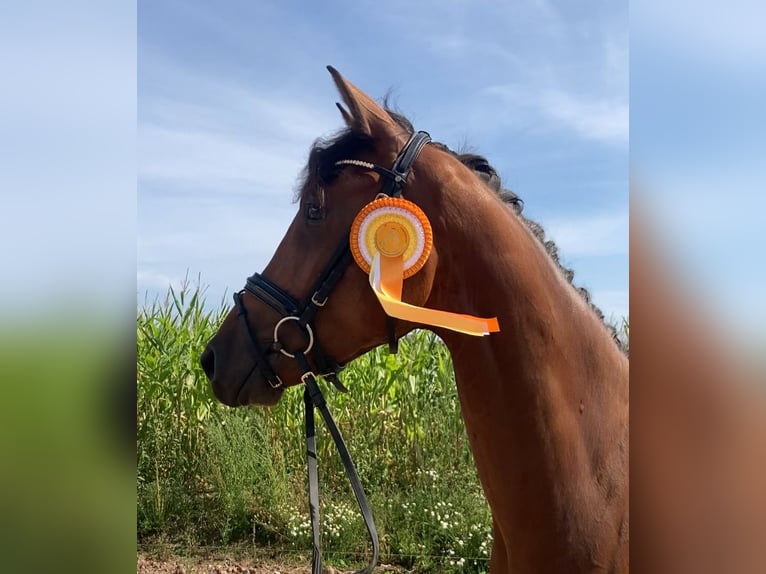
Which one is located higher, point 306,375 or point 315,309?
point 315,309

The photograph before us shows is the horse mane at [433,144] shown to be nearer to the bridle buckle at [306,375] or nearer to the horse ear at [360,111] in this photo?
the horse ear at [360,111]

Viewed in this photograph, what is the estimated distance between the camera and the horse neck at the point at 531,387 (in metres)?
1.73

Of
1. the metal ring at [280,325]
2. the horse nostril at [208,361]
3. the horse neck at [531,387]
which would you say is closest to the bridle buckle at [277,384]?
the metal ring at [280,325]

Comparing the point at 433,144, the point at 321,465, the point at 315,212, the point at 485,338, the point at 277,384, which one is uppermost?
the point at 433,144

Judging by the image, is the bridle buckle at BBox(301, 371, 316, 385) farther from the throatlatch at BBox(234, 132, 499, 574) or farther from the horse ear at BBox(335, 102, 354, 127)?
the horse ear at BBox(335, 102, 354, 127)

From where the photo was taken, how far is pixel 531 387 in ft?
5.80

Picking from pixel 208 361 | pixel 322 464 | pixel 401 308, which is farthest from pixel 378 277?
pixel 322 464

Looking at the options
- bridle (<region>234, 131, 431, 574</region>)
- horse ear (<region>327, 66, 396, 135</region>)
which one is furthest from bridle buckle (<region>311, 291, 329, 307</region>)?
horse ear (<region>327, 66, 396, 135</region>)

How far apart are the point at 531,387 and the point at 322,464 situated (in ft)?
14.5

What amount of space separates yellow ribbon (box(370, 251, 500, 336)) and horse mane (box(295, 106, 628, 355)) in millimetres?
400

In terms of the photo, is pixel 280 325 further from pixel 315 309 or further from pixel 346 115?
pixel 346 115

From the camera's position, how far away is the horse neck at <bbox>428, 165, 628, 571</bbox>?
1.73m
